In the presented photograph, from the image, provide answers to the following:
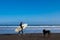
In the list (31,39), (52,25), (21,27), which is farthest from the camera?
(52,25)

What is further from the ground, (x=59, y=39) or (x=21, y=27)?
(x=21, y=27)

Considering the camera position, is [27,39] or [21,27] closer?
[21,27]

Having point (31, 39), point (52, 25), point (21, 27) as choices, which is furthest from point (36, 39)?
point (52, 25)

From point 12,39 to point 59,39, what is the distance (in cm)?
546

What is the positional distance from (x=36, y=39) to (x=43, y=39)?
0.87m

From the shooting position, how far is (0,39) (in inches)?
1316

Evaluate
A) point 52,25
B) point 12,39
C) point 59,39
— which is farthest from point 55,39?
point 52,25

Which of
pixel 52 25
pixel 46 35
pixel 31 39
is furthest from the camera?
pixel 52 25

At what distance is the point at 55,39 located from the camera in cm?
3359

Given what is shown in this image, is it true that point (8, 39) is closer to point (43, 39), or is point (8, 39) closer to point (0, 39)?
point (0, 39)

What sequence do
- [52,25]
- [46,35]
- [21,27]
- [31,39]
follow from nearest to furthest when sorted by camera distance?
[21,27]
[31,39]
[46,35]
[52,25]

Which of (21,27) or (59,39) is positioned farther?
(59,39)

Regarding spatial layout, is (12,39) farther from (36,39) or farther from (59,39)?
(59,39)

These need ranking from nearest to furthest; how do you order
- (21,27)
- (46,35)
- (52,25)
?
1. (21,27)
2. (46,35)
3. (52,25)
